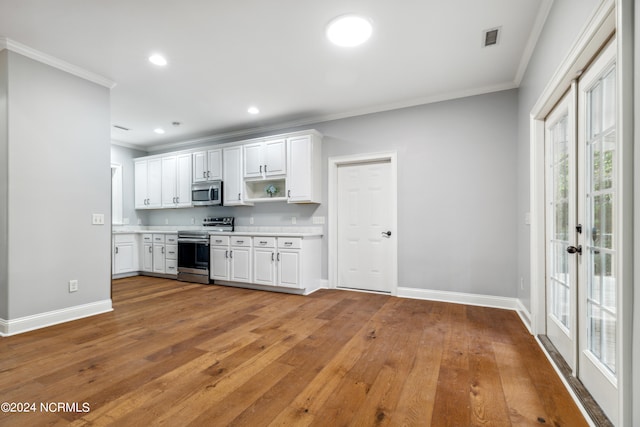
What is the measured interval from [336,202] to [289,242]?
972 mm

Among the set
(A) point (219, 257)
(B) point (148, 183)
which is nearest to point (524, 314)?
(A) point (219, 257)

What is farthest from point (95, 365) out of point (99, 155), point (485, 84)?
point (485, 84)

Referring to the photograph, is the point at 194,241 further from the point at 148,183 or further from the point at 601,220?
the point at 601,220

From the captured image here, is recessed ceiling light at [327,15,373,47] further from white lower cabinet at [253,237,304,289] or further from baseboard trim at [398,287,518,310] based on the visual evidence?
baseboard trim at [398,287,518,310]

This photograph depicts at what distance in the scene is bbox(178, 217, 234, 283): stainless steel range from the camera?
16.5 feet

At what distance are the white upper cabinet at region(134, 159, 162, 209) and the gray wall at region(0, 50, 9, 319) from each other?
3188mm

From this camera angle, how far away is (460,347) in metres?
2.45

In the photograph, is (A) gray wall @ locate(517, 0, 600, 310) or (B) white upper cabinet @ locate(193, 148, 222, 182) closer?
(A) gray wall @ locate(517, 0, 600, 310)

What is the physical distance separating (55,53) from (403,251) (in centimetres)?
446

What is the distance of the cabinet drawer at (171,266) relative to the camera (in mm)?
5418

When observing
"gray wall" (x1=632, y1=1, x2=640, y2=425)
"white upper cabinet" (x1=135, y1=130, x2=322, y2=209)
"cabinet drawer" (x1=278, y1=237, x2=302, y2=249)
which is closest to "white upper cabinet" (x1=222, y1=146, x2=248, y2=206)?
"white upper cabinet" (x1=135, y1=130, x2=322, y2=209)

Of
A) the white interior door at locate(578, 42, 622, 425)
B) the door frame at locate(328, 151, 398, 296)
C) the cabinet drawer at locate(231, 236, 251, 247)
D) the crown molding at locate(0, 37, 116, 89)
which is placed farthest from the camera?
the cabinet drawer at locate(231, 236, 251, 247)

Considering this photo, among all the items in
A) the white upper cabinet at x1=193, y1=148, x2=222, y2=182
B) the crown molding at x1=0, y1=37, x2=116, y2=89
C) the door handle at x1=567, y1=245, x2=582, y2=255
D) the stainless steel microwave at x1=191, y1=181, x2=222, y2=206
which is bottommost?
the door handle at x1=567, y1=245, x2=582, y2=255

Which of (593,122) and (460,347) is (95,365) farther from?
(593,122)
